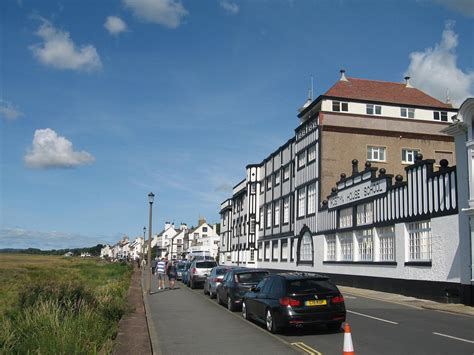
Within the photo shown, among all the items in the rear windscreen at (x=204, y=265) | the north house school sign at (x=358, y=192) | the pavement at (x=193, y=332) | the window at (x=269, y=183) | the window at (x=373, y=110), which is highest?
the window at (x=373, y=110)

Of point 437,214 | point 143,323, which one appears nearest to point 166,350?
point 143,323

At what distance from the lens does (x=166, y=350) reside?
1008cm

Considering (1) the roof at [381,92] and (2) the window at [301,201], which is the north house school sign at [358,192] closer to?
(2) the window at [301,201]

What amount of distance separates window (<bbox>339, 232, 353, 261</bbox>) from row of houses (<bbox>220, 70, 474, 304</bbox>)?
0.06m

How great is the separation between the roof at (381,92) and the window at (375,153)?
368 cm

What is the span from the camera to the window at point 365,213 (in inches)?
1093

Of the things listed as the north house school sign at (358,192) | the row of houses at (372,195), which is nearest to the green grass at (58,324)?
the row of houses at (372,195)

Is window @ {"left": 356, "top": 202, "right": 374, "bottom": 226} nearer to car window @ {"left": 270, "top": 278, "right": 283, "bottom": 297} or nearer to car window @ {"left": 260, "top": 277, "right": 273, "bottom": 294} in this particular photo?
car window @ {"left": 260, "top": 277, "right": 273, "bottom": 294}

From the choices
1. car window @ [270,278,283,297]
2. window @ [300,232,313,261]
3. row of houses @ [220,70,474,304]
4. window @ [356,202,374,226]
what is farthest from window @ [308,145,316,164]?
car window @ [270,278,283,297]

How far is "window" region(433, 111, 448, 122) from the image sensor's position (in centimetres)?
3853

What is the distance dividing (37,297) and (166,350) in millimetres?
4047

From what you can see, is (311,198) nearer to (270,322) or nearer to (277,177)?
(277,177)

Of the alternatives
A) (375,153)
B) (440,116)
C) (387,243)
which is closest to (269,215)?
(375,153)

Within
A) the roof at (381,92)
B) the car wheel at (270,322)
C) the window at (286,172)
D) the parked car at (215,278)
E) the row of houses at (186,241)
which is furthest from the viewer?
the row of houses at (186,241)
